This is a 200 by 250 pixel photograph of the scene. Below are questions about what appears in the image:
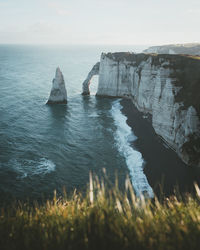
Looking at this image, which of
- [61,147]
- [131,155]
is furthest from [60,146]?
[131,155]

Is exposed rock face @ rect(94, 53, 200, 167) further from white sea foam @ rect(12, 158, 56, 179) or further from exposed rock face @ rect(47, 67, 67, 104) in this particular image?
exposed rock face @ rect(47, 67, 67, 104)

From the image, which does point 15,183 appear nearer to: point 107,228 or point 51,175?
point 51,175

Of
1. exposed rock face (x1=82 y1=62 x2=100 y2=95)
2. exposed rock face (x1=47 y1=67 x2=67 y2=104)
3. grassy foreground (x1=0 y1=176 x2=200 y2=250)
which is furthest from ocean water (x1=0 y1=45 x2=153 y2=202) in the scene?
grassy foreground (x1=0 y1=176 x2=200 y2=250)

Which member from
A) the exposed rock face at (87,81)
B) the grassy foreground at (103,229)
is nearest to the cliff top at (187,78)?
the grassy foreground at (103,229)

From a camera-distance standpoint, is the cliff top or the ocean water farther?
the cliff top

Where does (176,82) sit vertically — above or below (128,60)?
below

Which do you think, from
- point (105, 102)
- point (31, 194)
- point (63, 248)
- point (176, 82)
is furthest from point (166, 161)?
point (105, 102)

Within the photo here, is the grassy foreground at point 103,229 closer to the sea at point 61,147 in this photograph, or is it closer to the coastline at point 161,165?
the sea at point 61,147
